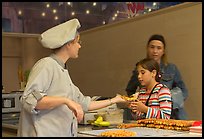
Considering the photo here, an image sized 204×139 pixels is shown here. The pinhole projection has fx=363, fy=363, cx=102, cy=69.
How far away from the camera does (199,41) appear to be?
2854mm

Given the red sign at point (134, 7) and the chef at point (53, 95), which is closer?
the chef at point (53, 95)

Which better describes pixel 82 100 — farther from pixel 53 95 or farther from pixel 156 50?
pixel 156 50

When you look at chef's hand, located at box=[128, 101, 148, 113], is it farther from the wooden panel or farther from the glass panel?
the glass panel

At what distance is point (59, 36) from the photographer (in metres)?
1.68

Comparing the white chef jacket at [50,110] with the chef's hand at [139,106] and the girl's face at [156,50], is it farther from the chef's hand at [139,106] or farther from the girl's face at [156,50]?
the girl's face at [156,50]

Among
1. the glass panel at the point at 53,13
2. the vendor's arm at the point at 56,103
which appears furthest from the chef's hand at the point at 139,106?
the glass panel at the point at 53,13

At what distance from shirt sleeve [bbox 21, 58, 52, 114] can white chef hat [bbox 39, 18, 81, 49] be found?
115mm

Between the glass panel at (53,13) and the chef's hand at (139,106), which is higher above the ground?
the glass panel at (53,13)

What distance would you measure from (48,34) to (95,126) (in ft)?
1.89

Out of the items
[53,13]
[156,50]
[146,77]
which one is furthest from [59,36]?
[53,13]

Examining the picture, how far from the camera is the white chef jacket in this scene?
1561 mm

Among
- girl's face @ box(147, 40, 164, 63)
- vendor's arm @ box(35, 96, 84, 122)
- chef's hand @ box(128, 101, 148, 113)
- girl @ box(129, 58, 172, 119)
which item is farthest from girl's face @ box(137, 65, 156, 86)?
vendor's arm @ box(35, 96, 84, 122)

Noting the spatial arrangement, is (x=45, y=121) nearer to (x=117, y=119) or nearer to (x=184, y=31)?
(x=117, y=119)

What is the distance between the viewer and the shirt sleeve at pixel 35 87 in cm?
154
